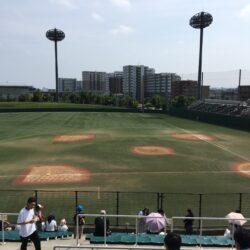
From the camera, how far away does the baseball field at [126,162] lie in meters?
20.3

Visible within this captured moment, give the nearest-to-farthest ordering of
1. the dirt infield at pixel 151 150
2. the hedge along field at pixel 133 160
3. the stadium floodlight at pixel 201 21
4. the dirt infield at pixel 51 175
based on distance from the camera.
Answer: the hedge along field at pixel 133 160
the dirt infield at pixel 51 175
the dirt infield at pixel 151 150
the stadium floodlight at pixel 201 21

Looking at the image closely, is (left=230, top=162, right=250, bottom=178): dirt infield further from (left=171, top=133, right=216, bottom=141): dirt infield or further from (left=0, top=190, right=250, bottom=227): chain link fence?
(left=171, top=133, right=216, bottom=141): dirt infield

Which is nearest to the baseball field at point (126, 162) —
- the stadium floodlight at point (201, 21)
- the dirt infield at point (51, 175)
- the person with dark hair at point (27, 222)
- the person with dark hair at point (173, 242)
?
the dirt infield at point (51, 175)

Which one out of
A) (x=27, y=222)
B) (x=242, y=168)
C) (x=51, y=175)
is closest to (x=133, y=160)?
(x=51, y=175)

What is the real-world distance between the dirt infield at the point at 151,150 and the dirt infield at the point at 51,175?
7.79m

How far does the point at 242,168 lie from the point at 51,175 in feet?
40.6

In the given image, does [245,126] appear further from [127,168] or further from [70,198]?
[70,198]

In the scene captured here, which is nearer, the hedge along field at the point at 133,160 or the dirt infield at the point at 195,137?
the hedge along field at the point at 133,160

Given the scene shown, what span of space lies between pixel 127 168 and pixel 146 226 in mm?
12912

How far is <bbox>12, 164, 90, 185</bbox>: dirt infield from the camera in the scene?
2085 centimetres

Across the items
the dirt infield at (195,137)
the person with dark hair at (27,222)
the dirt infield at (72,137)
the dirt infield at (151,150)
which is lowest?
the dirt infield at (72,137)

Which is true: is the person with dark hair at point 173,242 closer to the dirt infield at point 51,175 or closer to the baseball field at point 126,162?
the baseball field at point 126,162

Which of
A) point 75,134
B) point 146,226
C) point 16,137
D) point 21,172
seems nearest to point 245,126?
point 75,134

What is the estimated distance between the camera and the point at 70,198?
17.6 metres
